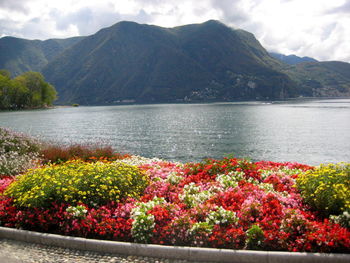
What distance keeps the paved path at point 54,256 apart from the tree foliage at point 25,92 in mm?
156316

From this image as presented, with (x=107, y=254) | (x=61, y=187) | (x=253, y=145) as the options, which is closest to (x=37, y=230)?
(x=61, y=187)

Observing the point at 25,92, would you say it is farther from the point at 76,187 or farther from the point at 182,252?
the point at 182,252

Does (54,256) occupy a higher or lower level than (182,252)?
lower

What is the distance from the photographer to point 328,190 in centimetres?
855

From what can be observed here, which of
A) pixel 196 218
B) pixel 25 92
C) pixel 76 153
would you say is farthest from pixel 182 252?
pixel 25 92

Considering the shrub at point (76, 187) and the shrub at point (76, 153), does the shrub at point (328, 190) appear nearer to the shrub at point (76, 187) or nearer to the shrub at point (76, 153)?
the shrub at point (76, 187)

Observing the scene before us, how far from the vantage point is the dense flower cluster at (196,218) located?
7.44 meters

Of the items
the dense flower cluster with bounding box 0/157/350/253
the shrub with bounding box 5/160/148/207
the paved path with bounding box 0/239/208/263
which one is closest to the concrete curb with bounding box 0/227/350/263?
the paved path with bounding box 0/239/208/263

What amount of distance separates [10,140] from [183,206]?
15.1m

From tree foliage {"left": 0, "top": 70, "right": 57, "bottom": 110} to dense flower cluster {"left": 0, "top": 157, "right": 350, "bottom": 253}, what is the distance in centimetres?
15531

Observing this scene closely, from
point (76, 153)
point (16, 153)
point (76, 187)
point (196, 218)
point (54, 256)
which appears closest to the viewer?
point (54, 256)

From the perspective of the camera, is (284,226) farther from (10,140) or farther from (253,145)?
(253,145)

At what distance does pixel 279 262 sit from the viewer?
6758 mm

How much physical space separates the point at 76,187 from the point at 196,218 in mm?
4117
